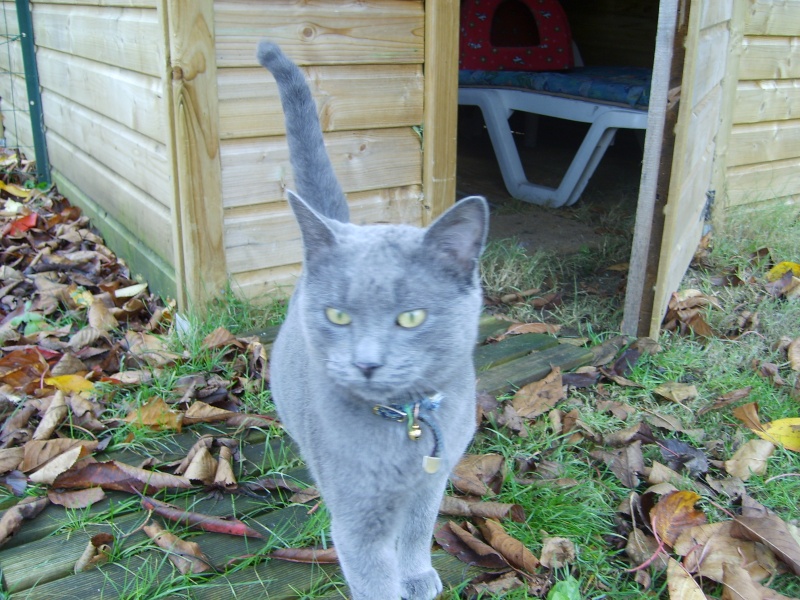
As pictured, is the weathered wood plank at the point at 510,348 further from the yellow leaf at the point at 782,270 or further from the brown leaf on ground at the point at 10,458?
the brown leaf on ground at the point at 10,458

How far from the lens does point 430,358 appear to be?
1127mm

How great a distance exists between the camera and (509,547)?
4.95ft

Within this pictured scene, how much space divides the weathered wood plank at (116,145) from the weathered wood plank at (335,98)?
0.31 metres

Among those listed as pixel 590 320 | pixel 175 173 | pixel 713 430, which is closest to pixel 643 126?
pixel 590 320

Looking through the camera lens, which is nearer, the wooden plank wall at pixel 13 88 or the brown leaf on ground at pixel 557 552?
the brown leaf on ground at pixel 557 552

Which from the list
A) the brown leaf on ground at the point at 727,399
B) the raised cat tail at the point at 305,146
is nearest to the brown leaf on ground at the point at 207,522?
the raised cat tail at the point at 305,146

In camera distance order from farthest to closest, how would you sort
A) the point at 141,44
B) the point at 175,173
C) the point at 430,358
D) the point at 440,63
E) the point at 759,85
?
the point at 759,85, the point at 440,63, the point at 141,44, the point at 175,173, the point at 430,358

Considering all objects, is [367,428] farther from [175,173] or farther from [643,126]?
[643,126]

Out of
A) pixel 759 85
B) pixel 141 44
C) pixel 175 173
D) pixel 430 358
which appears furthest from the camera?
pixel 759 85

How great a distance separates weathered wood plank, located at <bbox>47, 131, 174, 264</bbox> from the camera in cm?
263

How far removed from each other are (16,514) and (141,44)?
1.70m

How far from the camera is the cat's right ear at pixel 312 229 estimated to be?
1.16 m

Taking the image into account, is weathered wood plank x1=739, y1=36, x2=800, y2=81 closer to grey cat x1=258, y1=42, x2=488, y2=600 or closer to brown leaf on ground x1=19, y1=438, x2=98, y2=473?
grey cat x1=258, y1=42, x2=488, y2=600

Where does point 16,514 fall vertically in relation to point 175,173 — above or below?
below
